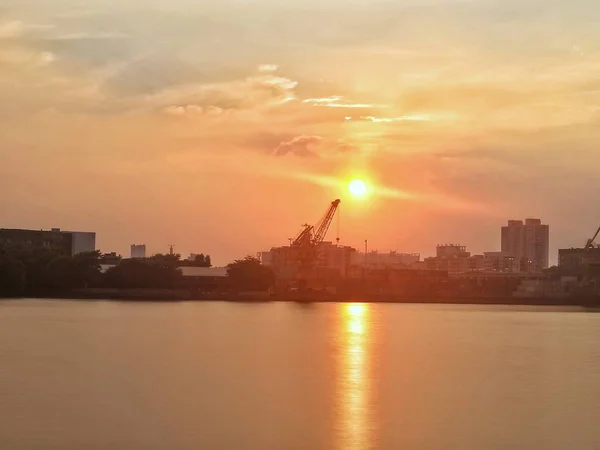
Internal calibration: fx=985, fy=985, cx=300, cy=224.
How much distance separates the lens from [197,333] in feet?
103

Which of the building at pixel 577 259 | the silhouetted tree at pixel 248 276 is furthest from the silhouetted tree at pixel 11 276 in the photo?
the building at pixel 577 259

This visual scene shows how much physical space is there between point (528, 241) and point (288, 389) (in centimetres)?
14355

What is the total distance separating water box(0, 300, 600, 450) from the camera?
14.3 meters

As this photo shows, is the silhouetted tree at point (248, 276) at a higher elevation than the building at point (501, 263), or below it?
below

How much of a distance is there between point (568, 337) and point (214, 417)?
2167 centimetres

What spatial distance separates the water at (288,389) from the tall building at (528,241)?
407 ft

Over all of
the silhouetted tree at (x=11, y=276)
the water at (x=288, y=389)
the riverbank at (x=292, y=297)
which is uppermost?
the silhouetted tree at (x=11, y=276)

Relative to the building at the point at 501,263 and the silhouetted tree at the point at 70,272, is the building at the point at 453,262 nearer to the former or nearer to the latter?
the building at the point at 501,263

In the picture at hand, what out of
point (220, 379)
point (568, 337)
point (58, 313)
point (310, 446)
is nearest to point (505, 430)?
point (310, 446)

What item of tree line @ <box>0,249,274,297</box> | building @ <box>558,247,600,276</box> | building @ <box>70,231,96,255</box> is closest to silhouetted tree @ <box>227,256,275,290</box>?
tree line @ <box>0,249,274,297</box>

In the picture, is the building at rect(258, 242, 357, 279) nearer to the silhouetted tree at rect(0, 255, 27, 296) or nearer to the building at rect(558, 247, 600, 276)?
the building at rect(558, 247, 600, 276)

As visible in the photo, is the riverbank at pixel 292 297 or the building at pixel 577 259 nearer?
the riverbank at pixel 292 297

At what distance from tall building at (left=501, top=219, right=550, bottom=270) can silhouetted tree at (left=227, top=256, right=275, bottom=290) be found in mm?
92731

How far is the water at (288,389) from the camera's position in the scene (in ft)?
46.8
